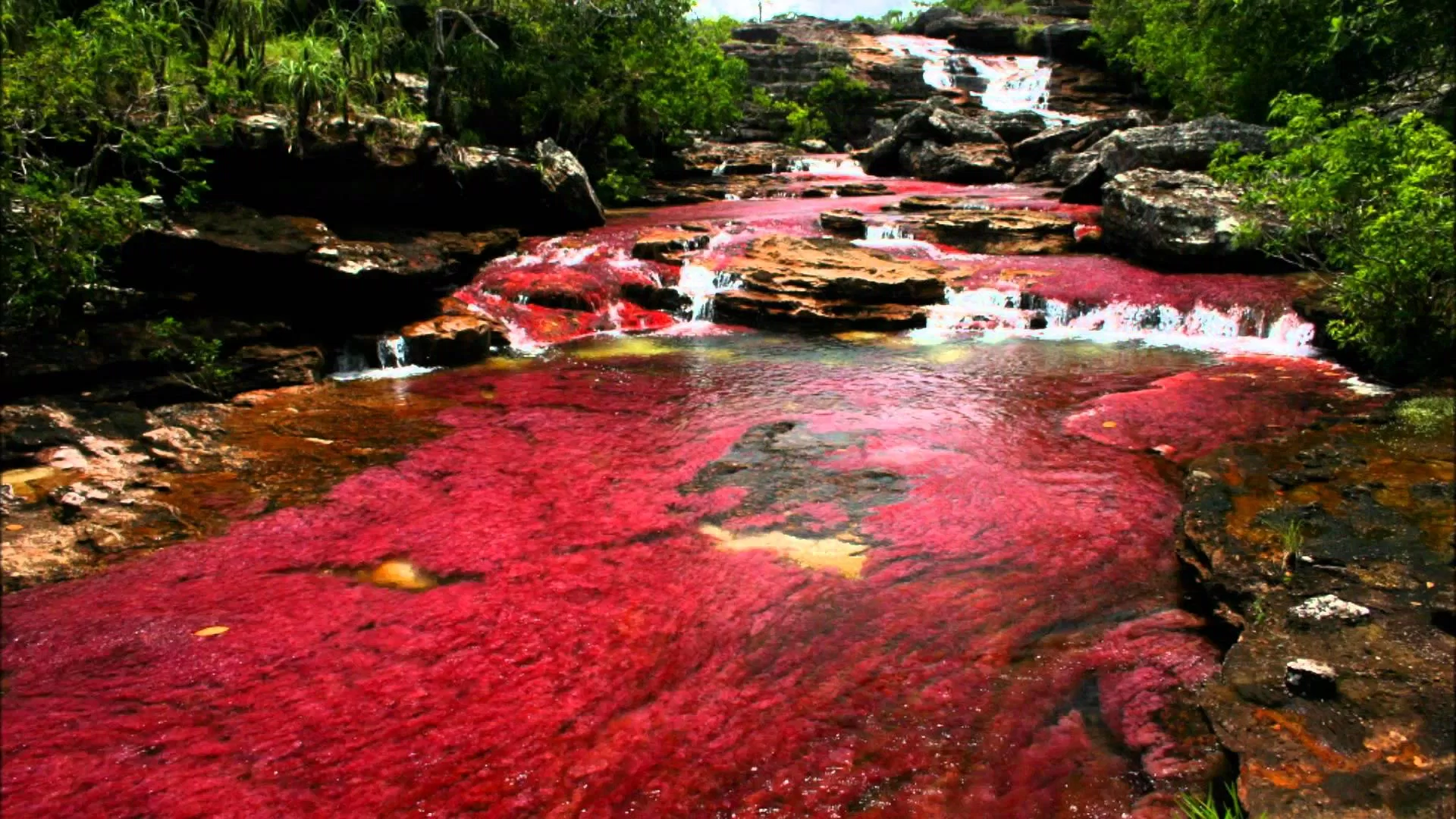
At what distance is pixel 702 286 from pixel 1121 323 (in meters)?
7.16

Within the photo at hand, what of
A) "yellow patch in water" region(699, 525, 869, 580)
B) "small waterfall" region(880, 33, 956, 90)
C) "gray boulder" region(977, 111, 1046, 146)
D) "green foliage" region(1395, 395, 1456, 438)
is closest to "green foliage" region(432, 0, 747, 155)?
"gray boulder" region(977, 111, 1046, 146)

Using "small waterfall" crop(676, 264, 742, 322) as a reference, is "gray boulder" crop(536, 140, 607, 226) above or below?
above

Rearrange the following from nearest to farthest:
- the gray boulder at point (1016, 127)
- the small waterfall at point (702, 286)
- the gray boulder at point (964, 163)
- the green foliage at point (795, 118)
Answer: the small waterfall at point (702, 286)
the gray boulder at point (964, 163)
the gray boulder at point (1016, 127)
the green foliage at point (795, 118)

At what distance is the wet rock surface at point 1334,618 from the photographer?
3.14 meters

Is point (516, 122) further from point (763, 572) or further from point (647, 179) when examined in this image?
point (763, 572)

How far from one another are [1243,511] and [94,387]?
10543 mm

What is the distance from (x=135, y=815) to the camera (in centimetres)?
334

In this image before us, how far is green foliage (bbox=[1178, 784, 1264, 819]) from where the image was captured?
315cm

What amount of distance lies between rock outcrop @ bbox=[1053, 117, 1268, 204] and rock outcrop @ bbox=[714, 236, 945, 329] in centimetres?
737

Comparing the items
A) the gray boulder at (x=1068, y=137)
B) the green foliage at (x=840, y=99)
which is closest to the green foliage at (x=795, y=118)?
the green foliage at (x=840, y=99)

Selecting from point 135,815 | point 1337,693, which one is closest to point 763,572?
point 1337,693

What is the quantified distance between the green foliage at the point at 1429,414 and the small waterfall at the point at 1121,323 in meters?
4.16

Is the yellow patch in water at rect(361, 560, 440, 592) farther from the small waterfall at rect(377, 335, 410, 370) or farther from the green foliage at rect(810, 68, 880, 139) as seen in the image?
the green foliage at rect(810, 68, 880, 139)

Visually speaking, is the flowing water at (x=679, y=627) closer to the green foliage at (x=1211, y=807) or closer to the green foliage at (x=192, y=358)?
the green foliage at (x=1211, y=807)
